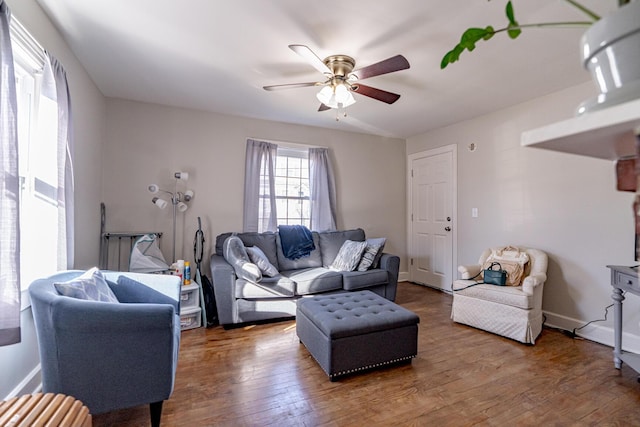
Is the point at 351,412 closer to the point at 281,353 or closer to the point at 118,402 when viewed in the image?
the point at 281,353

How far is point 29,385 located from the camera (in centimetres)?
183

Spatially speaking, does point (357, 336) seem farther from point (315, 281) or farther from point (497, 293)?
point (497, 293)

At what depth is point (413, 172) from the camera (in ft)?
16.4

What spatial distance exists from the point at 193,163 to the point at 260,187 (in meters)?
0.89

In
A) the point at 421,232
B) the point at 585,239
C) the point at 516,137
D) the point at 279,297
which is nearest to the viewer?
the point at 585,239

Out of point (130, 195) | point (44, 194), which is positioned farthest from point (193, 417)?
point (130, 195)

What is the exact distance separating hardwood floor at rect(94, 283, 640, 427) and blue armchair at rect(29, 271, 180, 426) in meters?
0.35

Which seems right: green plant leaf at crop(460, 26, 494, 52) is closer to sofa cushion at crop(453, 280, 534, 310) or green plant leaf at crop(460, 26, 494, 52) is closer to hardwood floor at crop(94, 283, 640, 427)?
hardwood floor at crop(94, 283, 640, 427)

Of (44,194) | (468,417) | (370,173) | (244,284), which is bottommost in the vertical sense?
(468,417)

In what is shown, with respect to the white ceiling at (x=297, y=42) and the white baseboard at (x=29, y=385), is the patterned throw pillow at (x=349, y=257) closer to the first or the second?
the white ceiling at (x=297, y=42)

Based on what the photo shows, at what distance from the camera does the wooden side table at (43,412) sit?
3.27ft

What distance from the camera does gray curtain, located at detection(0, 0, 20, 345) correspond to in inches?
55.1

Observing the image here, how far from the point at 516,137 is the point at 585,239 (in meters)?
1.32

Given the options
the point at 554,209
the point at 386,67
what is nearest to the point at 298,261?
the point at 386,67
